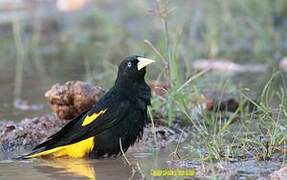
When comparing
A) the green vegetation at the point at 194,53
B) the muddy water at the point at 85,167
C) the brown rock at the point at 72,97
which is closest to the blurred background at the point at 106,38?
the green vegetation at the point at 194,53

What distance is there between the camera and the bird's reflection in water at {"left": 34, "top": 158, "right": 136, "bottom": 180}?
18.4 ft

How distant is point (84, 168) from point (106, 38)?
766 centimetres

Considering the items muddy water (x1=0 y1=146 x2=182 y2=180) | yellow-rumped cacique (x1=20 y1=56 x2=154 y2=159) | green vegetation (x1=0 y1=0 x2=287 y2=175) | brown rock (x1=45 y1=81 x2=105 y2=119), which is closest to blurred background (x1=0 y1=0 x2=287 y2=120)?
green vegetation (x1=0 y1=0 x2=287 y2=175)

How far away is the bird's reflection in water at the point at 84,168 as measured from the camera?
18.4ft

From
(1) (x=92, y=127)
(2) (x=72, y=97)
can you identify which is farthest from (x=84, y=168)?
(2) (x=72, y=97)

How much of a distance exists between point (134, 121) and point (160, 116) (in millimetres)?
873

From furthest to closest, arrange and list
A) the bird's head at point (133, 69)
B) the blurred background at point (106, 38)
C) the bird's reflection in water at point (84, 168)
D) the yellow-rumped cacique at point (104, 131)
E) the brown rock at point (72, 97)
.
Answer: the blurred background at point (106, 38)
the brown rock at point (72, 97)
the bird's head at point (133, 69)
the yellow-rumped cacique at point (104, 131)
the bird's reflection in water at point (84, 168)

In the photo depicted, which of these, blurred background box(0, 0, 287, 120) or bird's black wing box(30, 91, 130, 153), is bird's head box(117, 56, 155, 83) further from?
blurred background box(0, 0, 287, 120)

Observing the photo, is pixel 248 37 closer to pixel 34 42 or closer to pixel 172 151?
pixel 34 42

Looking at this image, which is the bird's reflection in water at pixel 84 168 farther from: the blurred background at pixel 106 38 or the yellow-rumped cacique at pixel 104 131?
the blurred background at pixel 106 38

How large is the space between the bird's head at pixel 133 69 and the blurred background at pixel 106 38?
5.03 feet

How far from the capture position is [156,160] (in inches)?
236

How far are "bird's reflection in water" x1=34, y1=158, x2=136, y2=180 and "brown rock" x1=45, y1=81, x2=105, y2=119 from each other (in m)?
0.78

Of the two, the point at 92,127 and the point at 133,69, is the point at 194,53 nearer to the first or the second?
the point at 133,69
